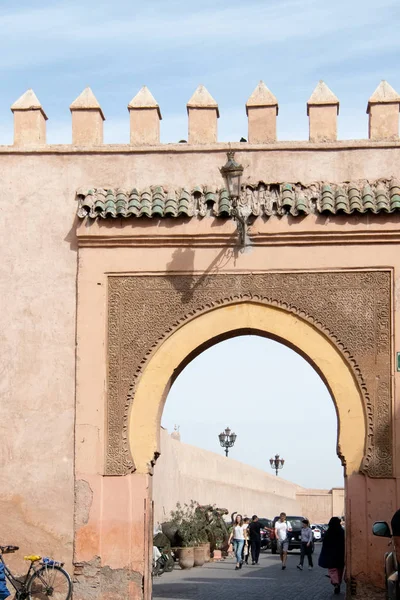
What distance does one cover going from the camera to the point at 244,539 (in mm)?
20266

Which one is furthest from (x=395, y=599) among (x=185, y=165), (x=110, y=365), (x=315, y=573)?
(x=315, y=573)

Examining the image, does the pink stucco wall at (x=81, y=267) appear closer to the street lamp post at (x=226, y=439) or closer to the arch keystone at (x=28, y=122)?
the arch keystone at (x=28, y=122)

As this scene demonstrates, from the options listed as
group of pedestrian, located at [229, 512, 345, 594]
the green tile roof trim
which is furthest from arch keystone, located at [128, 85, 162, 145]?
group of pedestrian, located at [229, 512, 345, 594]

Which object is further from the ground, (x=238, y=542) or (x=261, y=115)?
(x=261, y=115)

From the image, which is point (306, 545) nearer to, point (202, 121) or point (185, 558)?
point (185, 558)

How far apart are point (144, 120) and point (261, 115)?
3.82 feet

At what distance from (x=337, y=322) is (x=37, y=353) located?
2896mm

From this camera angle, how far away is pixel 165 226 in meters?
11.4

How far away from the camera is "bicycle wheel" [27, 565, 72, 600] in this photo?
10.8 m

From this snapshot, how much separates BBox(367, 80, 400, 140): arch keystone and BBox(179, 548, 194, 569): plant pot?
355 inches

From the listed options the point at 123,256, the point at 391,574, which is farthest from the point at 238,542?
the point at 391,574

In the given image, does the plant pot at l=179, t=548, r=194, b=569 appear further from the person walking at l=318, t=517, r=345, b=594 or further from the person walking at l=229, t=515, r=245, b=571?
the person walking at l=318, t=517, r=345, b=594

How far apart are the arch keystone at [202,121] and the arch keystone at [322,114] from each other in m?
0.95

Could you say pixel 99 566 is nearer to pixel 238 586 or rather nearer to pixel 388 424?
pixel 388 424
